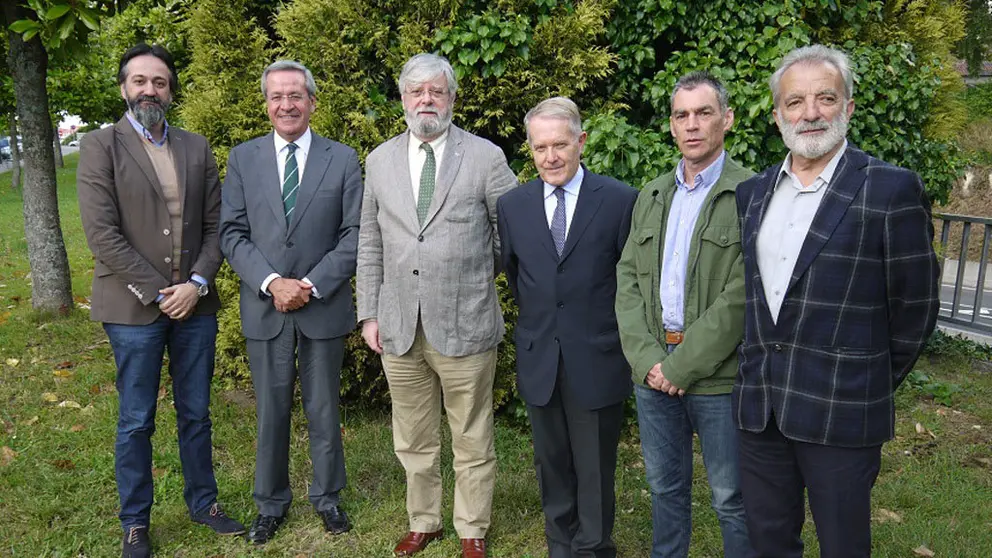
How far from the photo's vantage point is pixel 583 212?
3.34 m

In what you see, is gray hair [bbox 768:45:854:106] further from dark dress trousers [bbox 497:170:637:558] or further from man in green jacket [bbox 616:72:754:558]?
dark dress trousers [bbox 497:170:637:558]

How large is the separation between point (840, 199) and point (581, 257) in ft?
3.77

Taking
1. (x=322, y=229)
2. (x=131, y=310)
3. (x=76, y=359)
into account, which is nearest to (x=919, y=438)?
(x=322, y=229)

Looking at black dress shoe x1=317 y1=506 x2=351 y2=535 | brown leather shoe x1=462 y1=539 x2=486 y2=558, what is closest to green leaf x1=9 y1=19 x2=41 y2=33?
black dress shoe x1=317 y1=506 x2=351 y2=535

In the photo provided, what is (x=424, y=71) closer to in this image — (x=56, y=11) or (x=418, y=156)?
(x=418, y=156)

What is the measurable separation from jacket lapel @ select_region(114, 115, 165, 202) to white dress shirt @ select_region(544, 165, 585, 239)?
1.96 meters

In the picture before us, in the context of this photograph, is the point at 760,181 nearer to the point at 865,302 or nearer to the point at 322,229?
the point at 865,302

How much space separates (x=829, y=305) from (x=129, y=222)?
3218mm

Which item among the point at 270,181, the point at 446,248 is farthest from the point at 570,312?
the point at 270,181

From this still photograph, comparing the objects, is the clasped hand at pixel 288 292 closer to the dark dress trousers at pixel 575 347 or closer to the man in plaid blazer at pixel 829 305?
the dark dress trousers at pixel 575 347

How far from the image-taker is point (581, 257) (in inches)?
130

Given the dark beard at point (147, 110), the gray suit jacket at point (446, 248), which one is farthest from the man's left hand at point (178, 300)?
the gray suit jacket at point (446, 248)

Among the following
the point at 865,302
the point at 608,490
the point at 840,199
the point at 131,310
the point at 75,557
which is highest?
the point at 840,199

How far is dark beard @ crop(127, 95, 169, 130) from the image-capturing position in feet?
12.2
